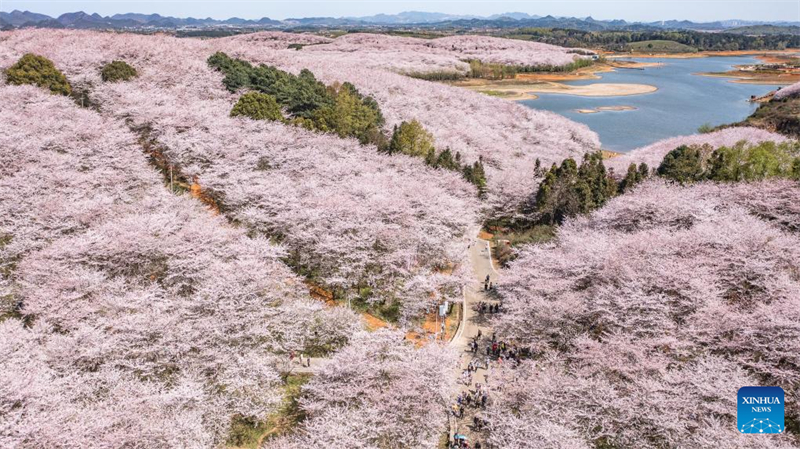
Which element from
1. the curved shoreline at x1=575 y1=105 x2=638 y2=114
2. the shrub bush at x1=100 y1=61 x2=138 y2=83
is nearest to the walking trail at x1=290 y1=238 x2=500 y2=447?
the shrub bush at x1=100 y1=61 x2=138 y2=83

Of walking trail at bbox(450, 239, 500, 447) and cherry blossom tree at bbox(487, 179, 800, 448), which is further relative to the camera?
walking trail at bbox(450, 239, 500, 447)

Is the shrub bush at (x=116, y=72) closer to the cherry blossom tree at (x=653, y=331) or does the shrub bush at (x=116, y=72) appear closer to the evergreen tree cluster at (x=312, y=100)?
the evergreen tree cluster at (x=312, y=100)

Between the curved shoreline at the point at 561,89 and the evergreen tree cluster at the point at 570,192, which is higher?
the curved shoreline at the point at 561,89

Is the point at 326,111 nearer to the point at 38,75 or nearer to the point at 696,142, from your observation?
the point at 38,75

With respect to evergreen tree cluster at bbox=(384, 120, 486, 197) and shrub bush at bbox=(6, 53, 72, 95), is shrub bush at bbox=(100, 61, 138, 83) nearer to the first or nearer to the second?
shrub bush at bbox=(6, 53, 72, 95)

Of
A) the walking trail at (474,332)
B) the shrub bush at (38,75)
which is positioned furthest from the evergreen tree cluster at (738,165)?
the shrub bush at (38,75)

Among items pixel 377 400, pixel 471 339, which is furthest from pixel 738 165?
pixel 377 400
